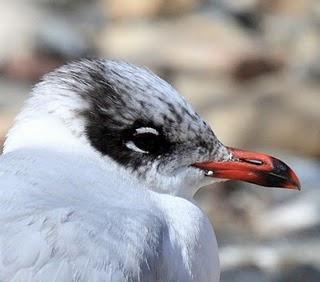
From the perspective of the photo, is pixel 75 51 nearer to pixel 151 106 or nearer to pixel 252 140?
pixel 252 140

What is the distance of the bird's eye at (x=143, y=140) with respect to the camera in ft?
12.6

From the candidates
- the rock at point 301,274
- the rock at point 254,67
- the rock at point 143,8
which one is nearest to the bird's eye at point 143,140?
the rock at point 301,274

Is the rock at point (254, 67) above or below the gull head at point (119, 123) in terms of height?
below

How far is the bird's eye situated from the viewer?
3854mm

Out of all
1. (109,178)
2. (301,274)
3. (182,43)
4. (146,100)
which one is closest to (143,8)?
(182,43)

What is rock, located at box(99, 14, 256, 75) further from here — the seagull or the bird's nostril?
the seagull

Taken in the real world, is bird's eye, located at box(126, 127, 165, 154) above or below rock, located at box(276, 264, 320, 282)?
above

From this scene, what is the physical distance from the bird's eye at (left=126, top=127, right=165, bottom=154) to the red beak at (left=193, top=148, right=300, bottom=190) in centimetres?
34

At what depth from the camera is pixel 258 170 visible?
13.7 feet

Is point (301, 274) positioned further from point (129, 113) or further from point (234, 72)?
point (234, 72)

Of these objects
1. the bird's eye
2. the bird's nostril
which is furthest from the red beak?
the bird's eye

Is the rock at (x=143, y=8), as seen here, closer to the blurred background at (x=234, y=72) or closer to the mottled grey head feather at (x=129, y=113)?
the blurred background at (x=234, y=72)

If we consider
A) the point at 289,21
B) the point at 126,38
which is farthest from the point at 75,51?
the point at 289,21

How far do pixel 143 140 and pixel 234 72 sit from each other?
7854 mm
